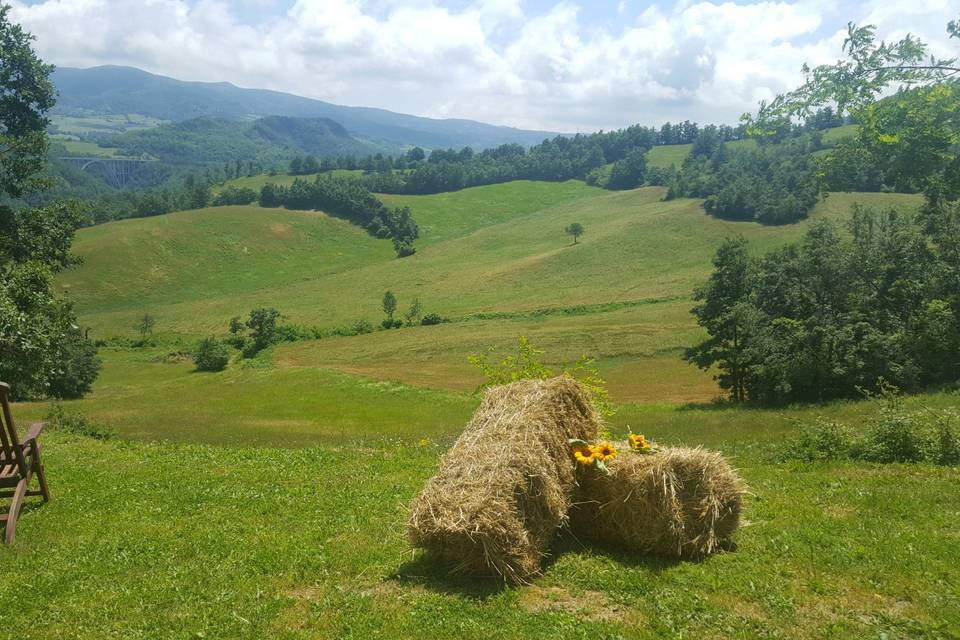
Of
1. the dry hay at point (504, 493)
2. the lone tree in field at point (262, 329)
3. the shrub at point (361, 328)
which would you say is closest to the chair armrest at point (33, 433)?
the dry hay at point (504, 493)

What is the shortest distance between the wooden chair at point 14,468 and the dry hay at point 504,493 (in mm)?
6026

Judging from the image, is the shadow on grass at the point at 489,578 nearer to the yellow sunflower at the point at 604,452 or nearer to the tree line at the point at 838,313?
the yellow sunflower at the point at 604,452

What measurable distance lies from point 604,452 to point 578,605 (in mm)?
2172

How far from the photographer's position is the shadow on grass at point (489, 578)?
7.62 meters

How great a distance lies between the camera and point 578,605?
7371mm

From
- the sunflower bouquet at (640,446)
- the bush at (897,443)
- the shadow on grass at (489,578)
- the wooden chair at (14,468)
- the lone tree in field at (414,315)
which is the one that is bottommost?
the lone tree in field at (414,315)

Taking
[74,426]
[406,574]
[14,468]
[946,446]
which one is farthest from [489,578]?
[74,426]

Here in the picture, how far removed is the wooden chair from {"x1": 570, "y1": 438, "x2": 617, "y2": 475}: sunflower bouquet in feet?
25.8

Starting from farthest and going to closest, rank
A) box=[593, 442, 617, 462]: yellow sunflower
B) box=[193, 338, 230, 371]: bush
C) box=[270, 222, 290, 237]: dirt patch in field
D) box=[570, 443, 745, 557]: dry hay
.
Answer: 1. box=[270, 222, 290, 237]: dirt patch in field
2. box=[193, 338, 230, 371]: bush
3. box=[593, 442, 617, 462]: yellow sunflower
4. box=[570, 443, 745, 557]: dry hay

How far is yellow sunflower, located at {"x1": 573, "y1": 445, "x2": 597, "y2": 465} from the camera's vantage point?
867cm

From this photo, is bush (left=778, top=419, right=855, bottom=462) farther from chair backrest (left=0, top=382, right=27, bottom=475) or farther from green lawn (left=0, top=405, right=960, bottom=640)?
chair backrest (left=0, top=382, right=27, bottom=475)

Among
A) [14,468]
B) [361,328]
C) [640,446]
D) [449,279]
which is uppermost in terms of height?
[640,446]

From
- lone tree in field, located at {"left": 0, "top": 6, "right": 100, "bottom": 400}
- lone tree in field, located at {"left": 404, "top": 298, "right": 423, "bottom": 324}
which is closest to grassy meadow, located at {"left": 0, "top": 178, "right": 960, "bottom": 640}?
lone tree in field, located at {"left": 0, "top": 6, "right": 100, "bottom": 400}

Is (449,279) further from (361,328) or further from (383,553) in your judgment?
(383,553)
